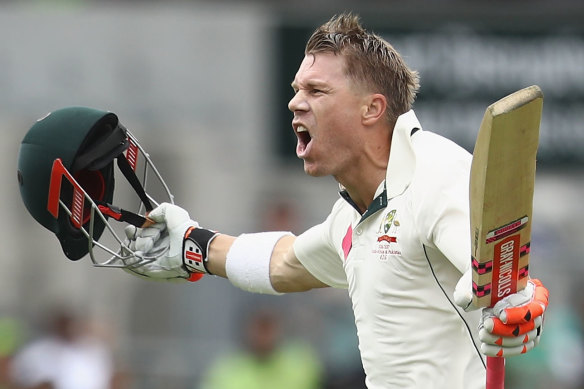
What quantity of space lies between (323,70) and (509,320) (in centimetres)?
114

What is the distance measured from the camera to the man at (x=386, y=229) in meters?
3.95

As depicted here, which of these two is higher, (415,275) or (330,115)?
(330,115)

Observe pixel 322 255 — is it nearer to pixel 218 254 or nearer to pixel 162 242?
pixel 218 254

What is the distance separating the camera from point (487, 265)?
3.68m

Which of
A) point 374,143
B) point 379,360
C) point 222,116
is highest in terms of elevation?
point 374,143

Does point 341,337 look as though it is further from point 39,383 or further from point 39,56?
point 39,56

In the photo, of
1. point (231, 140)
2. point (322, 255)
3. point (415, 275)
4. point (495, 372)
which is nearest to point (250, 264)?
point (322, 255)

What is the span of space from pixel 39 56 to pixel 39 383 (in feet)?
16.3

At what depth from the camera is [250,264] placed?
15.9 feet

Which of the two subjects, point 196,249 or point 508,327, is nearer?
point 508,327

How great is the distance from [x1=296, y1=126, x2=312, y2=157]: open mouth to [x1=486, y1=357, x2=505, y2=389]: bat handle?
98cm

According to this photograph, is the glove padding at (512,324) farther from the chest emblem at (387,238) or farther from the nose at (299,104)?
the nose at (299,104)

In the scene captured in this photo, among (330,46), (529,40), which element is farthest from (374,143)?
(529,40)

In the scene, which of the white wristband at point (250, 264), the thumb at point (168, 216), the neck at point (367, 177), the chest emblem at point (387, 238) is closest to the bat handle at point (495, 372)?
the chest emblem at point (387, 238)
